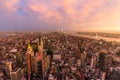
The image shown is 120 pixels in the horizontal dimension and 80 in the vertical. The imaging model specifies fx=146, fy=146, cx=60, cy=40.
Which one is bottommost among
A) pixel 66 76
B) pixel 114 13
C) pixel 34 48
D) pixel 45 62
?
pixel 66 76

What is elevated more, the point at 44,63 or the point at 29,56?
the point at 29,56

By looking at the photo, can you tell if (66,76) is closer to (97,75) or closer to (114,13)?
(97,75)

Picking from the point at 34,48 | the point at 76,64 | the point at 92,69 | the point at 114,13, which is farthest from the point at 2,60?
the point at 114,13

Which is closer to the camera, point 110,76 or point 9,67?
point 110,76

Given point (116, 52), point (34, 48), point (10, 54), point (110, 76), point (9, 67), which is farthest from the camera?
point (116, 52)

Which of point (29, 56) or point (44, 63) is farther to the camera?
point (44, 63)

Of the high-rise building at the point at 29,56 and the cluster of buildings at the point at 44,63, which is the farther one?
the high-rise building at the point at 29,56

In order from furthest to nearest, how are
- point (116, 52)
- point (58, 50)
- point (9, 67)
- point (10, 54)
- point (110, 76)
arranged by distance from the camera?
point (58, 50)
point (116, 52)
point (10, 54)
point (9, 67)
point (110, 76)

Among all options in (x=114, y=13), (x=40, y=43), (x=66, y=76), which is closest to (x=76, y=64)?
(x=66, y=76)

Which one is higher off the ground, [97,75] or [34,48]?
[34,48]

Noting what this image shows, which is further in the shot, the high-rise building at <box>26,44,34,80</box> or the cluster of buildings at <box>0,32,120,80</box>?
the high-rise building at <box>26,44,34,80</box>
